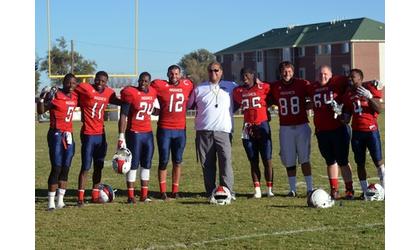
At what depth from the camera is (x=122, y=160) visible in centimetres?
928

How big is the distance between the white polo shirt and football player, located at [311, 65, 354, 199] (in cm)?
119

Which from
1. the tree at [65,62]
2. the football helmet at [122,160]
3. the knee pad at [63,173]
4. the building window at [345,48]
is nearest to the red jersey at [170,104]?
the football helmet at [122,160]

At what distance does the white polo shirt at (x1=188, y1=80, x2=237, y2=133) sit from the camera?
9.74m

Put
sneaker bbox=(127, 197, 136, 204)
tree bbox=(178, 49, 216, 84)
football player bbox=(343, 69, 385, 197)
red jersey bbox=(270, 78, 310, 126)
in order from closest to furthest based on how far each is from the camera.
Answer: football player bbox=(343, 69, 385, 197), sneaker bbox=(127, 197, 136, 204), red jersey bbox=(270, 78, 310, 126), tree bbox=(178, 49, 216, 84)

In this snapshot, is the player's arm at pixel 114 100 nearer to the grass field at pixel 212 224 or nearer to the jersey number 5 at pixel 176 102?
the jersey number 5 at pixel 176 102

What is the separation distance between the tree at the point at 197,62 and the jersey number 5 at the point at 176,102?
50.7 metres

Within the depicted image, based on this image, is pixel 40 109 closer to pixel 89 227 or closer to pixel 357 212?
pixel 89 227

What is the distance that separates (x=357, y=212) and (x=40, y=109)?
4.12m

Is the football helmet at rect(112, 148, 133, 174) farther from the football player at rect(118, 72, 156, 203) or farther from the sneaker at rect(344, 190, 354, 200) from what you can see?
the sneaker at rect(344, 190, 354, 200)

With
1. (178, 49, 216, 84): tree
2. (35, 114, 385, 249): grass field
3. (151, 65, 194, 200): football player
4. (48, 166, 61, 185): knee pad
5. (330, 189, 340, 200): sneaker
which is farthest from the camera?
(178, 49, 216, 84): tree

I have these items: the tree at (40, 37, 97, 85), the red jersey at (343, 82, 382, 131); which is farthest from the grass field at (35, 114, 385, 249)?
the tree at (40, 37, 97, 85)

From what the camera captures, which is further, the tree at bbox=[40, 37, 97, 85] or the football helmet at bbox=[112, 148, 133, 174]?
the tree at bbox=[40, 37, 97, 85]

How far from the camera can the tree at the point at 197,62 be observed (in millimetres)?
62725
